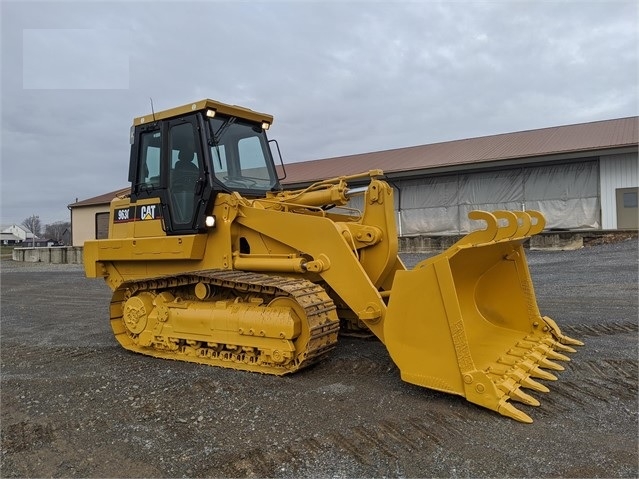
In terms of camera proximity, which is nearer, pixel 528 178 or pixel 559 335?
pixel 559 335

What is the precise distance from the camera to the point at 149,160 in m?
6.48

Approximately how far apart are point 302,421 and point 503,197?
1665 cm

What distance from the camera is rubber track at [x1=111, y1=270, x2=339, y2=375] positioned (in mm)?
4684

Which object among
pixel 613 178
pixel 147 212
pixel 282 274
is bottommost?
pixel 282 274

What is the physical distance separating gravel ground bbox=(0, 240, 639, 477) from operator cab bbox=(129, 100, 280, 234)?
6.21 feet

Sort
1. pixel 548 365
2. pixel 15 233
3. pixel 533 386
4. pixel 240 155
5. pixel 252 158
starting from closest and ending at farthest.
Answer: pixel 533 386
pixel 548 365
pixel 240 155
pixel 252 158
pixel 15 233

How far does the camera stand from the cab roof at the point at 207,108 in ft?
19.5

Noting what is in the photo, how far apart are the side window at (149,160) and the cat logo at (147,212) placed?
Answer: 0.28 metres

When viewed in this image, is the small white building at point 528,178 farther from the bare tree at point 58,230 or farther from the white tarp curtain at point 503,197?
the bare tree at point 58,230

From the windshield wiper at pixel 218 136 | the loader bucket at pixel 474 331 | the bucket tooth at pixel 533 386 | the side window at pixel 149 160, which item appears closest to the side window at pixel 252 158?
the windshield wiper at pixel 218 136

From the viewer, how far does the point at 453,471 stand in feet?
9.83

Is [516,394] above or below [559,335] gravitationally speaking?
below

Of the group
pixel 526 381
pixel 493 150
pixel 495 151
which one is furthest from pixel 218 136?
pixel 493 150

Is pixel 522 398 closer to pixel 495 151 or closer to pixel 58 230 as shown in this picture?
pixel 495 151
